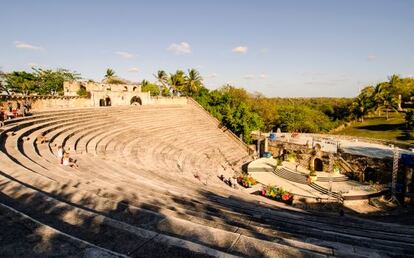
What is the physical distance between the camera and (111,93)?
39094mm

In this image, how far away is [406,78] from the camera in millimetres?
75312

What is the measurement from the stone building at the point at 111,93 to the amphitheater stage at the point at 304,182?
2073cm

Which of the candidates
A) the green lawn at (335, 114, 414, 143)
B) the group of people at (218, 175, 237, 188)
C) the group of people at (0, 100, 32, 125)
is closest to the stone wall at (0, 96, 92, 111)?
the group of people at (0, 100, 32, 125)

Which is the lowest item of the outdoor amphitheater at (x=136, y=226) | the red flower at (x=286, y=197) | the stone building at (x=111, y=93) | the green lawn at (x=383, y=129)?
the red flower at (x=286, y=197)

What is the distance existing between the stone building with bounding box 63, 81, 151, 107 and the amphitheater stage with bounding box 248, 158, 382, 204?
2073cm

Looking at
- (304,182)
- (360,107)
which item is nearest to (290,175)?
(304,182)

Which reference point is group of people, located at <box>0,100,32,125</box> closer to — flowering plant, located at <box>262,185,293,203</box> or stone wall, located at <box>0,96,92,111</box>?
stone wall, located at <box>0,96,92,111</box>

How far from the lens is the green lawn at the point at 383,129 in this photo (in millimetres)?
48862

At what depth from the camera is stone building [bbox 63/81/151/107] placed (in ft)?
123

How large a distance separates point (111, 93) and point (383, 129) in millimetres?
51176

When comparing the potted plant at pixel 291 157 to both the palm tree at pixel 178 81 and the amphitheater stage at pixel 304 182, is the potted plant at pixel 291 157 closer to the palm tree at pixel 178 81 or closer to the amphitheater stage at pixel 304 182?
the amphitheater stage at pixel 304 182

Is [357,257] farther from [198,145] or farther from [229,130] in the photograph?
[229,130]

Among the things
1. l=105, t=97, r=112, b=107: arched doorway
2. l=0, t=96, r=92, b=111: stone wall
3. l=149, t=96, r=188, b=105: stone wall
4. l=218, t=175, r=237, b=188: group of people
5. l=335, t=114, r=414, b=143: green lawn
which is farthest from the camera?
l=335, t=114, r=414, b=143: green lawn

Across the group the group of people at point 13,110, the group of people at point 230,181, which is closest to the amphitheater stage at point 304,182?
the group of people at point 230,181
